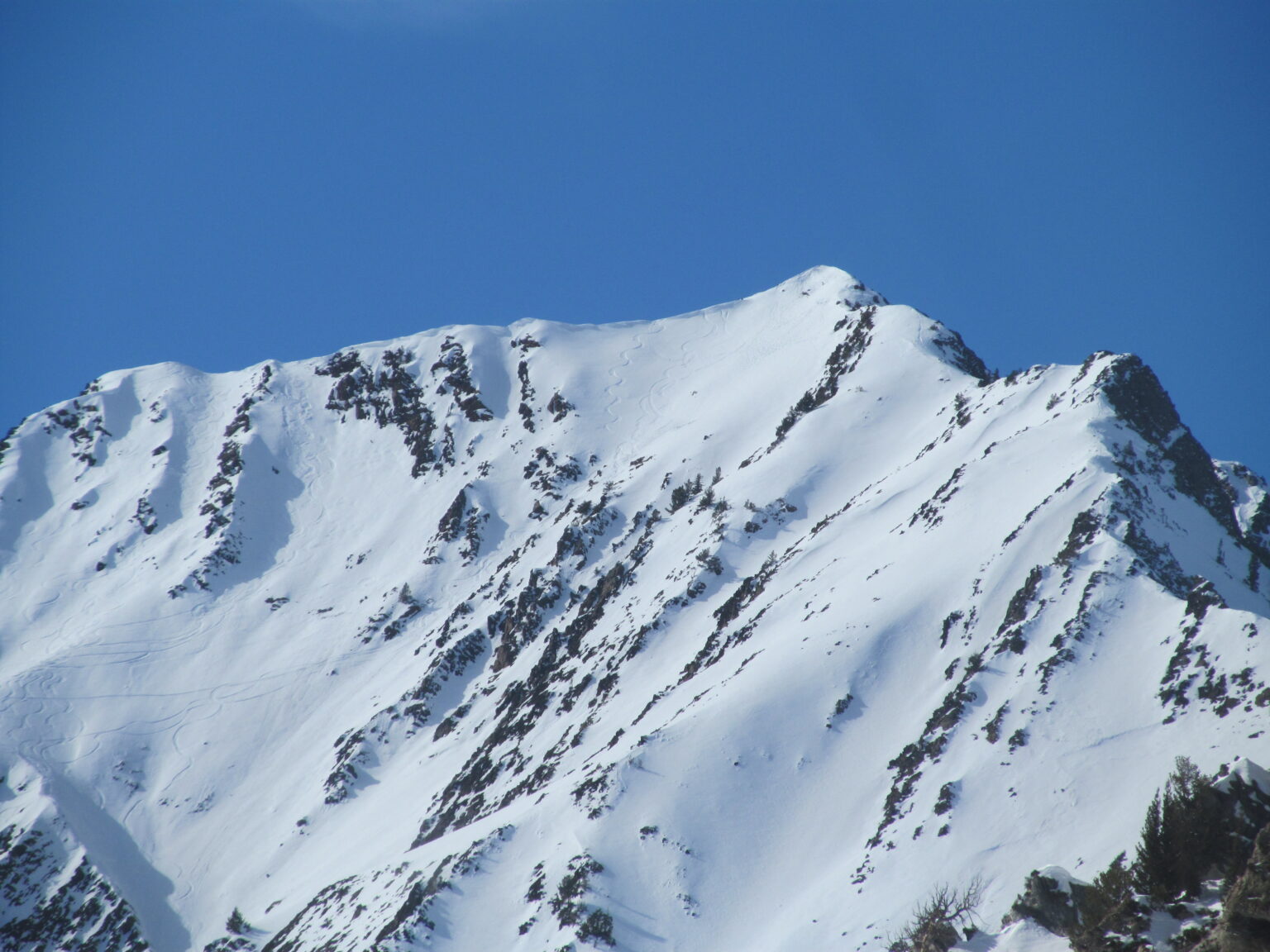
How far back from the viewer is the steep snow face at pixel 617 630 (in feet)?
136

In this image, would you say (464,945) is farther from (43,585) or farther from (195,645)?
(43,585)

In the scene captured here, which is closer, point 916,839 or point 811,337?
point 916,839

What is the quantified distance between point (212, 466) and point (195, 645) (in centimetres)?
3327

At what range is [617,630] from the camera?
7331 centimetres

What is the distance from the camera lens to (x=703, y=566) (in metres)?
71.5

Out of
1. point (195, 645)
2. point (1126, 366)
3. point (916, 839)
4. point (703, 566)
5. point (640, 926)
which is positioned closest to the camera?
point (916, 839)

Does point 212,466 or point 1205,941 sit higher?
point 212,466

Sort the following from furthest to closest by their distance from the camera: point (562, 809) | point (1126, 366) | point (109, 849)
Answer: point (109, 849)
point (1126, 366)
point (562, 809)

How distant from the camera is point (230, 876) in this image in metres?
75.4

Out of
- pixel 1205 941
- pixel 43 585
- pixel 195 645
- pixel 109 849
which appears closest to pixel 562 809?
pixel 1205 941

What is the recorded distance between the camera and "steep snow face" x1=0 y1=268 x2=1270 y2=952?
136ft

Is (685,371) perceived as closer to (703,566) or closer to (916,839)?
(703,566)

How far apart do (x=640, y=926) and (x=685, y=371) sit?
84815 mm

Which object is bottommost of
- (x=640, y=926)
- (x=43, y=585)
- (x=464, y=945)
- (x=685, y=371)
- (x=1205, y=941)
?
(x=1205, y=941)
